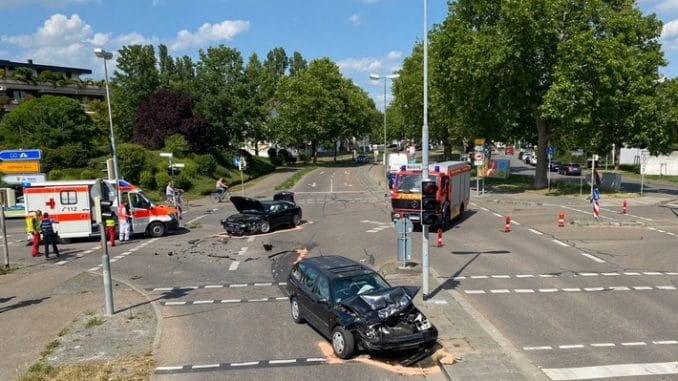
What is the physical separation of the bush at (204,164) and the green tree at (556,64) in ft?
76.9

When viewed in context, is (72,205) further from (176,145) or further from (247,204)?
(176,145)

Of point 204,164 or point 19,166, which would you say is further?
point 204,164

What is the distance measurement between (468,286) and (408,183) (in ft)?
29.9

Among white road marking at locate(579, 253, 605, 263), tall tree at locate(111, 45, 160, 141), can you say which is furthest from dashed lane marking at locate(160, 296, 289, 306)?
tall tree at locate(111, 45, 160, 141)

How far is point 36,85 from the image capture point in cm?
7244

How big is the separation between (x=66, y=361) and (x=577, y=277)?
13.2 meters

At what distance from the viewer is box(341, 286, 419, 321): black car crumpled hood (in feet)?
30.6

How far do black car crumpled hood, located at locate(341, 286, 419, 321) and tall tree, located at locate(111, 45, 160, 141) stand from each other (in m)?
57.6

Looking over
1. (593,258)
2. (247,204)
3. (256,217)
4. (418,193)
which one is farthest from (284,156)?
(593,258)

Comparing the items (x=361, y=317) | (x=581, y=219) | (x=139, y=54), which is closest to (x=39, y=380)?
(x=361, y=317)

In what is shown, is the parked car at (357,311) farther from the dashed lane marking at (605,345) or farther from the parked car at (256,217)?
the parked car at (256,217)

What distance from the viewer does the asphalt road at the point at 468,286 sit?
9.36 meters

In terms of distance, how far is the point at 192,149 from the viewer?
52.8 m

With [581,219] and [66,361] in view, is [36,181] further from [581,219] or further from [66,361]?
[581,219]
